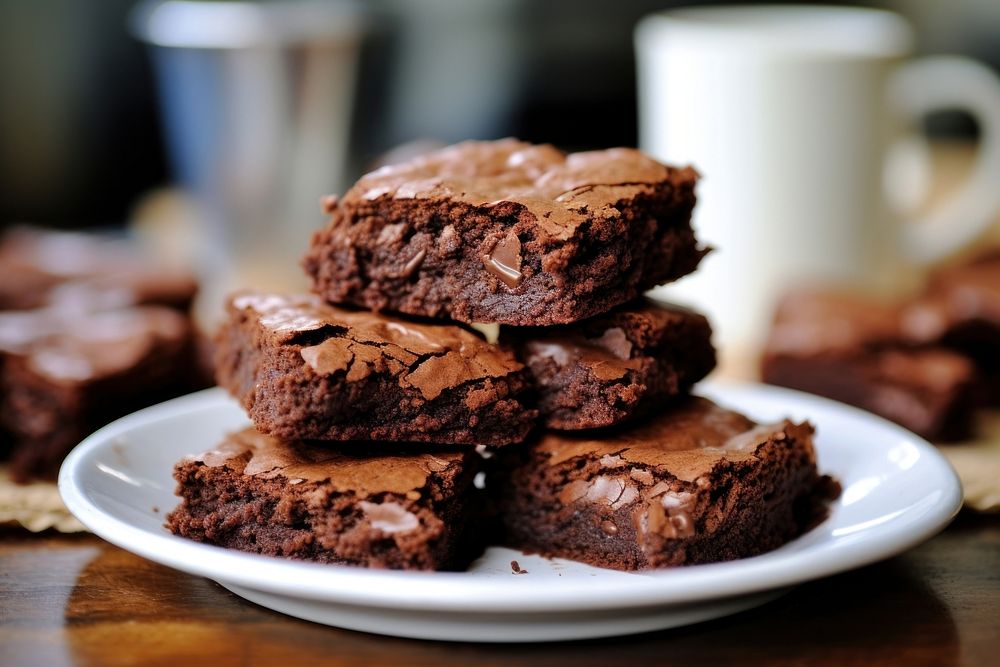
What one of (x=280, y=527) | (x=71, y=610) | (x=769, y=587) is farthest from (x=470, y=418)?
(x=71, y=610)

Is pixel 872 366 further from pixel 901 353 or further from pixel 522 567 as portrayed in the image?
pixel 522 567

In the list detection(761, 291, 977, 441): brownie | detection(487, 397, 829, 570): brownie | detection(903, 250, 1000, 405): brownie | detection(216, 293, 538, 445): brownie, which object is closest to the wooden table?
detection(487, 397, 829, 570): brownie

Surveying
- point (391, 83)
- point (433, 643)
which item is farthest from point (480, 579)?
point (391, 83)

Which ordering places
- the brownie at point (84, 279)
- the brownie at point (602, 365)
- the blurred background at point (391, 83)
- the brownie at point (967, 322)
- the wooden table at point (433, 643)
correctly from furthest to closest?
the blurred background at point (391, 83) < the brownie at point (84, 279) < the brownie at point (967, 322) < the brownie at point (602, 365) < the wooden table at point (433, 643)

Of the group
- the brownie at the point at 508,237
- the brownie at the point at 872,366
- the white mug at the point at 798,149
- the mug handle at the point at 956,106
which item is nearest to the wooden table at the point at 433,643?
the brownie at the point at 508,237

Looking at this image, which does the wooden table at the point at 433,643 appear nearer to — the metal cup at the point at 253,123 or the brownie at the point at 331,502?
the brownie at the point at 331,502

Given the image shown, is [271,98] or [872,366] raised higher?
[271,98]
